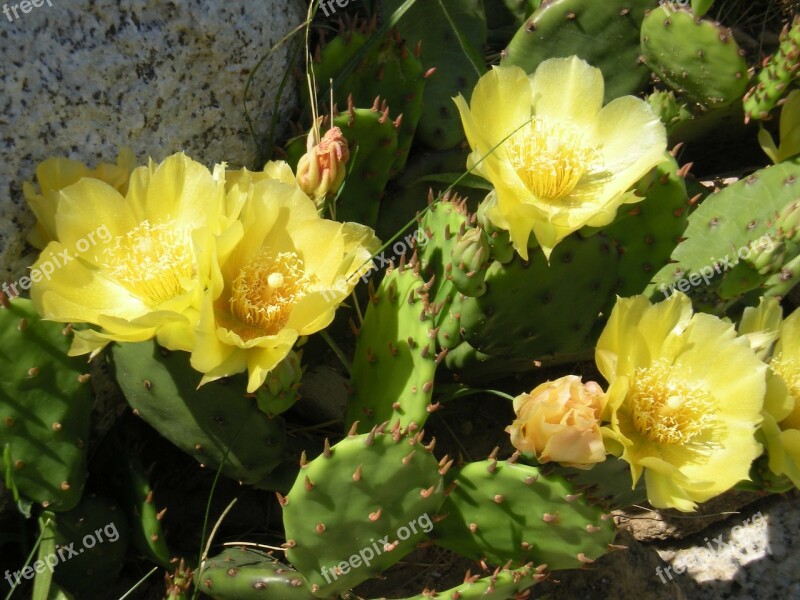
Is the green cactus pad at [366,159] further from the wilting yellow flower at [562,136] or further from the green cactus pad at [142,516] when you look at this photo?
the green cactus pad at [142,516]

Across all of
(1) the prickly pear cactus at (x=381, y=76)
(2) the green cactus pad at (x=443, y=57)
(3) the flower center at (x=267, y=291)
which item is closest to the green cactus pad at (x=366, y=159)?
(1) the prickly pear cactus at (x=381, y=76)

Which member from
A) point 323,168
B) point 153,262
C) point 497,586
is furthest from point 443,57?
point 497,586

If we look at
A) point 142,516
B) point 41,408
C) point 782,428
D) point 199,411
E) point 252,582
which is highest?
point 41,408

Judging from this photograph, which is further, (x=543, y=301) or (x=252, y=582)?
(x=543, y=301)

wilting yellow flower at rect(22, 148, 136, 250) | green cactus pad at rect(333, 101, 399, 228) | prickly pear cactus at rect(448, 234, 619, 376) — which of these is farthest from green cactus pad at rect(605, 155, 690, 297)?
wilting yellow flower at rect(22, 148, 136, 250)

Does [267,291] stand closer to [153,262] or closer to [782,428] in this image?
[153,262]

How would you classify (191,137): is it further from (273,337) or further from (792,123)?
(792,123)
